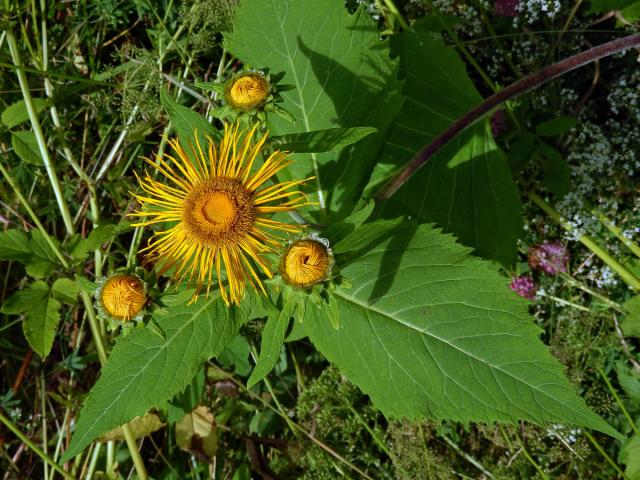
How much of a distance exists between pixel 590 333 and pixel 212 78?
2327mm

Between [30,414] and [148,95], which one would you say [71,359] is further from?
[148,95]

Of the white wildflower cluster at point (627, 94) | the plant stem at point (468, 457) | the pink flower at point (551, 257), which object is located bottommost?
the plant stem at point (468, 457)

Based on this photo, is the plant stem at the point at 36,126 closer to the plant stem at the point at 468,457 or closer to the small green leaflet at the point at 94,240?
the small green leaflet at the point at 94,240

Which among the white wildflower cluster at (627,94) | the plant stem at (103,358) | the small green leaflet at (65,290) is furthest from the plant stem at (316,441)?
the white wildflower cluster at (627,94)

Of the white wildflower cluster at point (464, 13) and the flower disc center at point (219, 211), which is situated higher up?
the white wildflower cluster at point (464, 13)

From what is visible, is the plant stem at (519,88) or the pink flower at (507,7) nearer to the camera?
the plant stem at (519,88)

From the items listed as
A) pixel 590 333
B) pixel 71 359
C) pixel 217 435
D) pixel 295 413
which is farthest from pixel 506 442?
pixel 71 359

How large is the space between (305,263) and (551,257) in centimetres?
174

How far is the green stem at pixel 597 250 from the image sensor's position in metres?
2.80

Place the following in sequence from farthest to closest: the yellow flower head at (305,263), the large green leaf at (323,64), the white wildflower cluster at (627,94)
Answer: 1. the white wildflower cluster at (627,94)
2. the large green leaf at (323,64)
3. the yellow flower head at (305,263)

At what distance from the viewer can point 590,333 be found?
3049mm

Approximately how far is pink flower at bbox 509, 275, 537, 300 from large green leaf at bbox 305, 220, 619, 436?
100 cm

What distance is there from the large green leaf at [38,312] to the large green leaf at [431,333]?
1.35m

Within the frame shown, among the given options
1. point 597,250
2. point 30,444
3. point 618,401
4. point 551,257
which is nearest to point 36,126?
point 30,444
